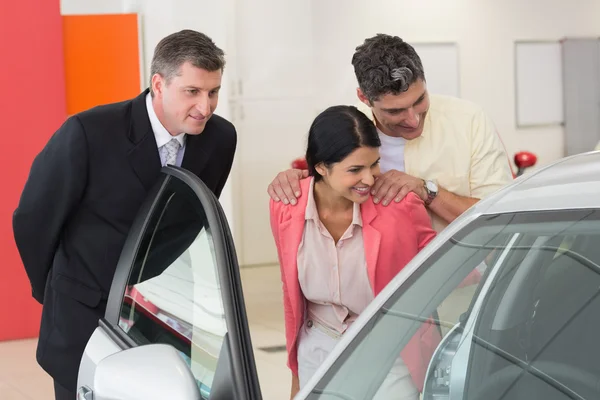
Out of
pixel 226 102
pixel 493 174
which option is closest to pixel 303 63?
pixel 226 102

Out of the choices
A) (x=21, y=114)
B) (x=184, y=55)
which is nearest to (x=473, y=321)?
(x=184, y=55)

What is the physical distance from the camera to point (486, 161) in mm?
2385

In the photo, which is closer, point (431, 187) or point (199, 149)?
point (431, 187)

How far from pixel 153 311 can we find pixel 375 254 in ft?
1.87

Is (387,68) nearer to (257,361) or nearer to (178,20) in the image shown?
(257,361)

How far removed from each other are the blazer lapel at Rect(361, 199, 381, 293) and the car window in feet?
1.71

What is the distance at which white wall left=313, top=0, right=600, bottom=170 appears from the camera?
909 centimetres

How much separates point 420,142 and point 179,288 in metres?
0.87

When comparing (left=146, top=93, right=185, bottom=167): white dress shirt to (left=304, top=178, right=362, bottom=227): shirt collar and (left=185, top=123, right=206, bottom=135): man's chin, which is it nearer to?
(left=185, top=123, right=206, bottom=135): man's chin

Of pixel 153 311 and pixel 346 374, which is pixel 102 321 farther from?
pixel 346 374

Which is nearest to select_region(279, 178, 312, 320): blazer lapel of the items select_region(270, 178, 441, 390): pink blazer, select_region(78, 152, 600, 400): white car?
select_region(270, 178, 441, 390): pink blazer

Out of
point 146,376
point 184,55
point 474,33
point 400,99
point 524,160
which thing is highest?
point 474,33

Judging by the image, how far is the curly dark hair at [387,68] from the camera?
228cm

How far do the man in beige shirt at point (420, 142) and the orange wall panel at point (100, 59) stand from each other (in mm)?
4657
